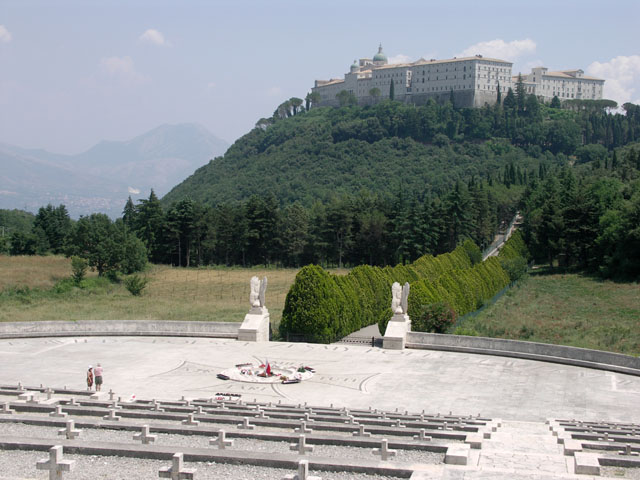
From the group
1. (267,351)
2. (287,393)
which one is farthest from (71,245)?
(287,393)

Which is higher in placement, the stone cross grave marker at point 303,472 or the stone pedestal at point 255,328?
the stone cross grave marker at point 303,472

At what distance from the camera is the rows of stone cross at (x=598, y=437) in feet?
51.1

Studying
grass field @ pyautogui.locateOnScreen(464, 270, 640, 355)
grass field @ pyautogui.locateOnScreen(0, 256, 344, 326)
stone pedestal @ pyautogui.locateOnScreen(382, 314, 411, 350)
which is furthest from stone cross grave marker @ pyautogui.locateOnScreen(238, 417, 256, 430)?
grass field @ pyautogui.locateOnScreen(0, 256, 344, 326)

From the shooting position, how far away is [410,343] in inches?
1417

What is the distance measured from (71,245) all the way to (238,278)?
61.0 ft

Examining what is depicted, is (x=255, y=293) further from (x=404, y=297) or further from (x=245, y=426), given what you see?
(x=245, y=426)

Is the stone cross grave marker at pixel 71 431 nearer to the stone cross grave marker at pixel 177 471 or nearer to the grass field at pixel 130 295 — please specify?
the stone cross grave marker at pixel 177 471

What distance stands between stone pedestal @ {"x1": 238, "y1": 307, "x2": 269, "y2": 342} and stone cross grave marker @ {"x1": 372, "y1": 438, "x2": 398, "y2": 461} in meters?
23.2

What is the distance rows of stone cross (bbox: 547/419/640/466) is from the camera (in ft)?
51.1

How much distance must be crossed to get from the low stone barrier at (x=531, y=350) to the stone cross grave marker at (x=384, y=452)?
65.0 ft

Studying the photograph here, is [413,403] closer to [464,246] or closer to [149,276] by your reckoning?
[464,246]

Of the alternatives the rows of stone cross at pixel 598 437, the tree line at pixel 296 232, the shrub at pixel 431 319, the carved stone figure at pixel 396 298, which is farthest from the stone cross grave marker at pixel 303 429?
the tree line at pixel 296 232

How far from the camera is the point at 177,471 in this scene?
11586 mm

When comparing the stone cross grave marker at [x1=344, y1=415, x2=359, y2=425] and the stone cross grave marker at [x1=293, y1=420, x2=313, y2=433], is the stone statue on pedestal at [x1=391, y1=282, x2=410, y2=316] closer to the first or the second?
the stone cross grave marker at [x1=344, y1=415, x2=359, y2=425]
